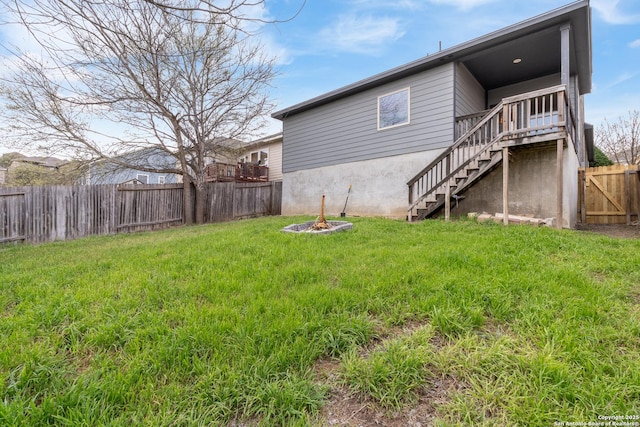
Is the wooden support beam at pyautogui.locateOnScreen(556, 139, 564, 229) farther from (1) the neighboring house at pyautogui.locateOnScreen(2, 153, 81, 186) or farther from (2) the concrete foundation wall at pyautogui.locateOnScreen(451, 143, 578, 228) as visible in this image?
(1) the neighboring house at pyautogui.locateOnScreen(2, 153, 81, 186)

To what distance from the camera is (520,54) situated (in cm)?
729

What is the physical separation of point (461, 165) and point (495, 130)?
152cm

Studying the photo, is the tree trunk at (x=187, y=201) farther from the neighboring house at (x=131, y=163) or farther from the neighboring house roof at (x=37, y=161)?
the neighboring house roof at (x=37, y=161)

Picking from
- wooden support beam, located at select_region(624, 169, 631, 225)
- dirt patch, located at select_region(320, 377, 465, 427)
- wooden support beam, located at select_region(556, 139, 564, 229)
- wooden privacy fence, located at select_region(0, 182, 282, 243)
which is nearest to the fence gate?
wooden privacy fence, located at select_region(0, 182, 282, 243)

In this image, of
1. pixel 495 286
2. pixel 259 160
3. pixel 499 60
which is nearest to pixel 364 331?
pixel 495 286

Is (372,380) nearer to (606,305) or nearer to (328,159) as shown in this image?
(606,305)

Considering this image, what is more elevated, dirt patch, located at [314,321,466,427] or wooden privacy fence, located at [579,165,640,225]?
wooden privacy fence, located at [579,165,640,225]

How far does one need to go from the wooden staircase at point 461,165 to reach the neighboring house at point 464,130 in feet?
0.09

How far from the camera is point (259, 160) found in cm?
1720

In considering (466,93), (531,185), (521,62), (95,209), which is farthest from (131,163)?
(521,62)

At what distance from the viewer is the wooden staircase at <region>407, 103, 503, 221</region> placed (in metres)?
6.37

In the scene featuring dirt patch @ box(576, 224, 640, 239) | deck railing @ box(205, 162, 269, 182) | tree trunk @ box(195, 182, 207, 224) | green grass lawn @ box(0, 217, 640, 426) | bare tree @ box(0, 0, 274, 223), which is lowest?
green grass lawn @ box(0, 217, 640, 426)

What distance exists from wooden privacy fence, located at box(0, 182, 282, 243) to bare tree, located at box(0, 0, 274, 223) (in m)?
0.73

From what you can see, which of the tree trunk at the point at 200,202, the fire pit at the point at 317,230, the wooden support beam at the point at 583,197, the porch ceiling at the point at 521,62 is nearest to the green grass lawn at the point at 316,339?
the fire pit at the point at 317,230
